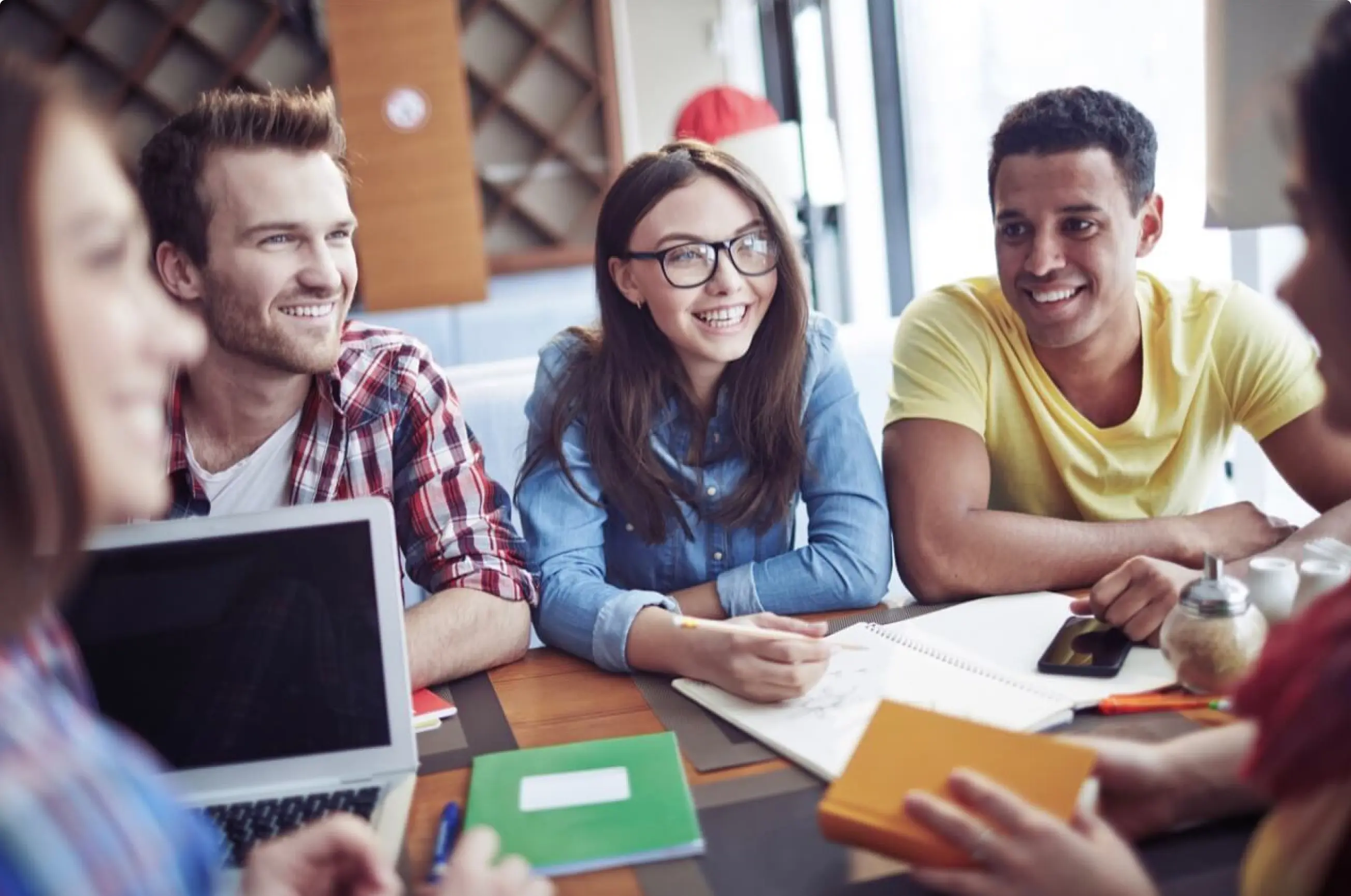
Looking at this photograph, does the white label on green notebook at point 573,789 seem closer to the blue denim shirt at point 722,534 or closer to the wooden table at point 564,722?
the wooden table at point 564,722

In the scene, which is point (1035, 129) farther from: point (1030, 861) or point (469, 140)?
point (469, 140)

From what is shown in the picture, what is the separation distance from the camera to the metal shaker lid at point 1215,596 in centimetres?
77

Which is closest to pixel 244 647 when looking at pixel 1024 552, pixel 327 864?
pixel 327 864

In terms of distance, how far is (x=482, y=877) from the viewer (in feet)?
1.87

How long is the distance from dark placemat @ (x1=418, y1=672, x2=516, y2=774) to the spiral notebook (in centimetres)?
15

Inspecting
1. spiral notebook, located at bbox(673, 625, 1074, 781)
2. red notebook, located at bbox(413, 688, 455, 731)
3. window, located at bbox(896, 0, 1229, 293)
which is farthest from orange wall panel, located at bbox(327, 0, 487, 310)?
spiral notebook, located at bbox(673, 625, 1074, 781)

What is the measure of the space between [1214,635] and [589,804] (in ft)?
1.48

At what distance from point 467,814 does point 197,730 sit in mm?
204

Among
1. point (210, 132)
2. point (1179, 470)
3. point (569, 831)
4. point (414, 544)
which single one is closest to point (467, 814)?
point (569, 831)

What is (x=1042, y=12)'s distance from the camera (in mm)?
2064

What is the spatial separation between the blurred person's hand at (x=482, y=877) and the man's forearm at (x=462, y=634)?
1.13ft

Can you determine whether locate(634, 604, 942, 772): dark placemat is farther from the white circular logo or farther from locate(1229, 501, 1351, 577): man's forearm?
the white circular logo

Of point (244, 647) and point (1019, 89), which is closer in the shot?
point (244, 647)

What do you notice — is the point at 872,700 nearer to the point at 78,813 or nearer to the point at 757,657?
the point at 757,657
